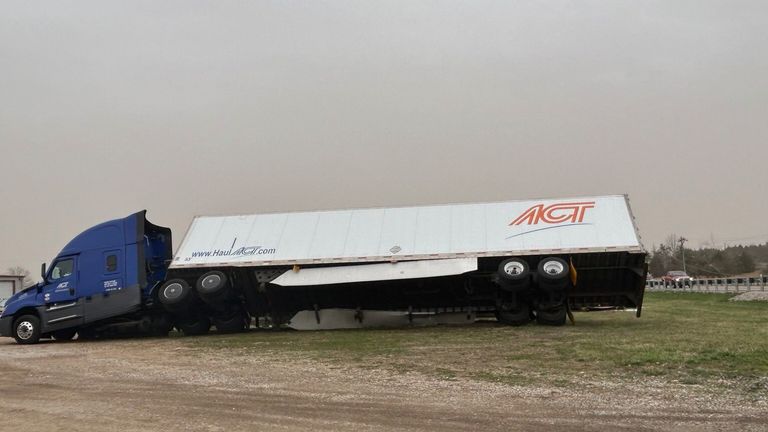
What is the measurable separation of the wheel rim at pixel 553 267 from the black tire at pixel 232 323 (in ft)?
28.1

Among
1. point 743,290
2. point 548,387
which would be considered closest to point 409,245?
point 548,387

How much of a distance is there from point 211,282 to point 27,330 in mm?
5653

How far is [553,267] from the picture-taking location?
15.8 meters

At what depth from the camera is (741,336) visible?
13.8 metres

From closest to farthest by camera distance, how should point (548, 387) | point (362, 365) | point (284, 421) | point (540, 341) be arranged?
point (284, 421) → point (548, 387) → point (362, 365) → point (540, 341)

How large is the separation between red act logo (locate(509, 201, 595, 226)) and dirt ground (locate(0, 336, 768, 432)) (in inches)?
291

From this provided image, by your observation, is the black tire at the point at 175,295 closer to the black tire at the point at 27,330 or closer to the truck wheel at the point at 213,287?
the truck wheel at the point at 213,287

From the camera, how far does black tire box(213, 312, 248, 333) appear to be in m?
18.9

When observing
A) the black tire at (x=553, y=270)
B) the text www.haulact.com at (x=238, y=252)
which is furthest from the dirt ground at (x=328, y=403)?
the black tire at (x=553, y=270)

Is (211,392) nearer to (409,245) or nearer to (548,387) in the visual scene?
(548,387)

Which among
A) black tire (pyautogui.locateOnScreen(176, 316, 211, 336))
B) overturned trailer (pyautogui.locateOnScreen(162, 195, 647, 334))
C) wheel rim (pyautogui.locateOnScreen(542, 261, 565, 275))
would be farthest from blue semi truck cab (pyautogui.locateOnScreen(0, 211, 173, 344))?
wheel rim (pyautogui.locateOnScreen(542, 261, 565, 275))

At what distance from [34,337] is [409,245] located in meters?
10.6

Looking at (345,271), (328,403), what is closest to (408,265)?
(345,271)

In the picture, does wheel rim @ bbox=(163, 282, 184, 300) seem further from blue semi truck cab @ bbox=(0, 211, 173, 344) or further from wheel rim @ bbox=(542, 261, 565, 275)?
wheel rim @ bbox=(542, 261, 565, 275)
